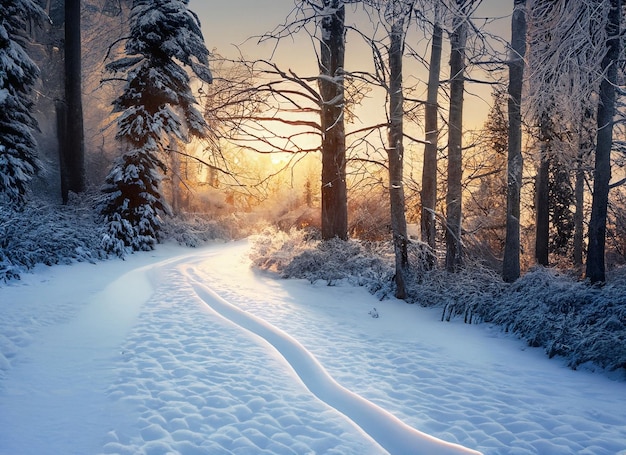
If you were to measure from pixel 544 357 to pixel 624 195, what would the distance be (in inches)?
509

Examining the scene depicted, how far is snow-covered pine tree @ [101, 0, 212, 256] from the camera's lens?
1373 cm

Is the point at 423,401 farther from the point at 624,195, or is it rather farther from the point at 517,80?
the point at 624,195

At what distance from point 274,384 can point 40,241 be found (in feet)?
25.9

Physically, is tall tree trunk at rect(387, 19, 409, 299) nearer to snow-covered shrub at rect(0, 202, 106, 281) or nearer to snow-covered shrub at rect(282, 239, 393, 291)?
snow-covered shrub at rect(282, 239, 393, 291)

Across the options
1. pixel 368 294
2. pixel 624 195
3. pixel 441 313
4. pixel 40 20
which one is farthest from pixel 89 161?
pixel 624 195

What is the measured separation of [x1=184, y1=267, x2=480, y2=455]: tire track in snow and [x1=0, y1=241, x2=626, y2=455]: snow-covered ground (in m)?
0.01

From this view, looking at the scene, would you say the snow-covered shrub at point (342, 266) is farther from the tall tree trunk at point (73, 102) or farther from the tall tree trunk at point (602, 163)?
the tall tree trunk at point (73, 102)

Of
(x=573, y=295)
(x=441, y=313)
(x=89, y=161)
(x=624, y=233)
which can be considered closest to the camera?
(x=573, y=295)

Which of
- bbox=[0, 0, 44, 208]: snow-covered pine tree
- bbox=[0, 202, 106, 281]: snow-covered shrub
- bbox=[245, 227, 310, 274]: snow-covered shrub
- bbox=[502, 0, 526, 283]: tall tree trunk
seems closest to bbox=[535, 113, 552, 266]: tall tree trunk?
bbox=[502, 0, 526, 283]: tall tree trunk

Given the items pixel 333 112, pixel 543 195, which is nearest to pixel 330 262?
pixel 333 112

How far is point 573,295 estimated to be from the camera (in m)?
5.82

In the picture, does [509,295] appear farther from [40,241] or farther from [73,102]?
[73,102]

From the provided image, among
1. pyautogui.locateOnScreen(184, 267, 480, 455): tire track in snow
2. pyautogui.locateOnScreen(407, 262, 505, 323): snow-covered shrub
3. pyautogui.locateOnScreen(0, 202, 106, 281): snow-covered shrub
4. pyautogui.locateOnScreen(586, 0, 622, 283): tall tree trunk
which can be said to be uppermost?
pyautogui.locateOnScreen(586, 0, 622, 283): tall tree trunk

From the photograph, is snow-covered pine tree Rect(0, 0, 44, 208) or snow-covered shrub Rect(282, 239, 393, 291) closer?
snow-covered shrub Rect(282, 239, 393, 291)
